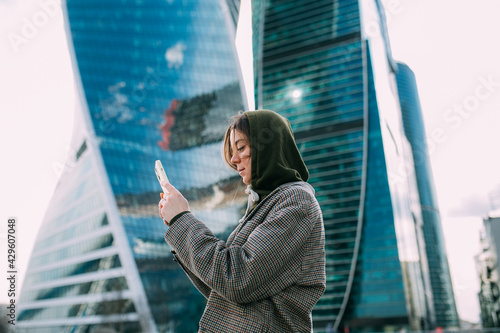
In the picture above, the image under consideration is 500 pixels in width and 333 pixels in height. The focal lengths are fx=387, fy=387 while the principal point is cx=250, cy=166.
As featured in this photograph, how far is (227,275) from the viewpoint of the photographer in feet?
2.22

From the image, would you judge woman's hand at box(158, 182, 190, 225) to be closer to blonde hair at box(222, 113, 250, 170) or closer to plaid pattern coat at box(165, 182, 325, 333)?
plaid pattern coat at box(165, 182, 325, 333)

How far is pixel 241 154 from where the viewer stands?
0.87m

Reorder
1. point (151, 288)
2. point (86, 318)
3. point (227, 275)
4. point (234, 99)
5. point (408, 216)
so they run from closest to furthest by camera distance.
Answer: point (227, 275) → point (151, 288) → point (86, 318) → point (234, 99) → point (408, 216)

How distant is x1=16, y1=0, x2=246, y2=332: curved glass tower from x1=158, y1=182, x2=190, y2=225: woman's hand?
23004 millimetres

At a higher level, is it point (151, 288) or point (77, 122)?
point (77, 122)

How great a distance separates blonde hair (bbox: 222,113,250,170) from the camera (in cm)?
87

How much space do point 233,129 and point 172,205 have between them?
0.24 metres

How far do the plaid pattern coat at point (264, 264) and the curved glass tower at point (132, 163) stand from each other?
907 inches

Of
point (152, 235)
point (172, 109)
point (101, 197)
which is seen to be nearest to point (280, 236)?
point (152, 235)

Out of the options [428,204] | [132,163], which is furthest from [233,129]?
[428,204]

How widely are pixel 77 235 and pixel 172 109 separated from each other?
12.2 metres

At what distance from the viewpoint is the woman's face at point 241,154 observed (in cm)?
86

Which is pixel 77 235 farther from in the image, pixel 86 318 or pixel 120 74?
pixel 120 74

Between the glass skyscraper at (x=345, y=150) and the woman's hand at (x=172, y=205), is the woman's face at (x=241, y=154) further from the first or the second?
the glass skyscraper at (x=345, y=150)
